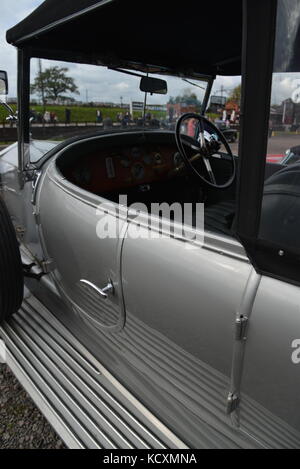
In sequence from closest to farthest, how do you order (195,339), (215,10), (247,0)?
(247,0)
(195,339)
(215,10)

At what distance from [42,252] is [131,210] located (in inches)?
41.0

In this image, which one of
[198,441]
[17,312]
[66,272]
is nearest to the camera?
[198,441]

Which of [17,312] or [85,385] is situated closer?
[85,385]

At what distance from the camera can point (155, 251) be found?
1.31m

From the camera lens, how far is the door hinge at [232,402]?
3.80 feet

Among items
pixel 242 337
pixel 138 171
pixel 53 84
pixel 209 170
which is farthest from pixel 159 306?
pixel 138 171

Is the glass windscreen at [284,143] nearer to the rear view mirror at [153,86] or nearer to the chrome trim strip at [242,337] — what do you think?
the chrome trim strip at [242,337]

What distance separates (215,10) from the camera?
180 cm

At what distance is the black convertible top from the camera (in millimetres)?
1660

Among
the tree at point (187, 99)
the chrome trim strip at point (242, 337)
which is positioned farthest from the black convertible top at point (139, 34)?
the chrome trim strip at point (242, 337)

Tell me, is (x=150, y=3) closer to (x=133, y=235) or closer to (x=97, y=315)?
(x=133, y=235)

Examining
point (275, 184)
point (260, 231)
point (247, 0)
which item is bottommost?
point (260, 231)

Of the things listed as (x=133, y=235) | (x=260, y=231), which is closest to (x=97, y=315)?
(x=133, y=235)

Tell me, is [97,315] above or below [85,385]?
above
